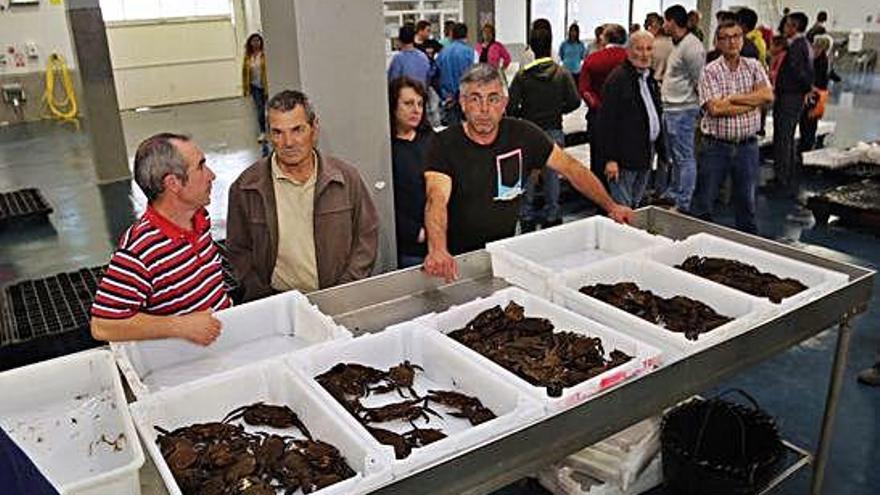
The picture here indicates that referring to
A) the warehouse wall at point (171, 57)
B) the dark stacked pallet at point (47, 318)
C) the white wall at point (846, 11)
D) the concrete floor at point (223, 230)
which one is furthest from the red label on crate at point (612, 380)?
the white wall at point (846, 11)

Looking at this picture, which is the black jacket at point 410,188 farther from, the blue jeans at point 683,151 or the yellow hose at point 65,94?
the yellow hose at point 65,94

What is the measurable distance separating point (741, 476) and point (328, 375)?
4.60ft

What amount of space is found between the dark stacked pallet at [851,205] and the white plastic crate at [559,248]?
3.52 metres

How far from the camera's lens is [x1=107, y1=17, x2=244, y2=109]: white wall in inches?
486

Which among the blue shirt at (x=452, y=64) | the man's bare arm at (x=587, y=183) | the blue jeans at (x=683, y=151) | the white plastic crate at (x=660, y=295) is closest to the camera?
the white plastic crate at (x=660, y=295)

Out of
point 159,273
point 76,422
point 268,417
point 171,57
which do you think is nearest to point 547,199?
point 159,273

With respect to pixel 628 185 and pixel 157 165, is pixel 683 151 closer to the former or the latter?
pixel 628 185

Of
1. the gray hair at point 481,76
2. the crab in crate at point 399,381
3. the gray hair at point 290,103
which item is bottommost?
the crab in crate at point 399,381

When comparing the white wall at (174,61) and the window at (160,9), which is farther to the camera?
the white wall at (174,61)

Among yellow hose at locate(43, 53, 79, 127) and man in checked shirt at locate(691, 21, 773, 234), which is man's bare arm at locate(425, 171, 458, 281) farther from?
yellow hose at locate(43, 53, 79, 127)

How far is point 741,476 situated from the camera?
2234 millimetres

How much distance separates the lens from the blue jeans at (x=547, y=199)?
5.45 meters

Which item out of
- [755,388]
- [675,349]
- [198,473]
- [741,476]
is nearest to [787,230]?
[755,388]

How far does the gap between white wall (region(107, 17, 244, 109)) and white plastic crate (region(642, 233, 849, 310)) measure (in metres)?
12.0
